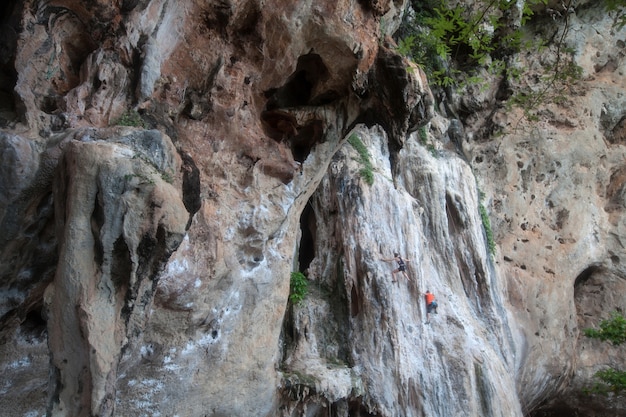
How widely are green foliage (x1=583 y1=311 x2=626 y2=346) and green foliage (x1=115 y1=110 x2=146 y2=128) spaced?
1097 centimetres

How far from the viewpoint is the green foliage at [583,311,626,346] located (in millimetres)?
10742

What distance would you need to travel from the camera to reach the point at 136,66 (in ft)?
15.7

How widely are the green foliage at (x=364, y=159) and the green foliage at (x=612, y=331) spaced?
659 cm

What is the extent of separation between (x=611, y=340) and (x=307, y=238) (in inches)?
294

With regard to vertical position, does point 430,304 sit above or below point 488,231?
below

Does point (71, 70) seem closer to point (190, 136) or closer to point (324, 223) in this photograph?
point (190, 136)

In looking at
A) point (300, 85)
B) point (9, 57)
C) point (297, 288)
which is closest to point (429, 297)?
point (297, 288)

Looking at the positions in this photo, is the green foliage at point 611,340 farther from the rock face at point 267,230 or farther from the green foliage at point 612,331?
the rock face at point 267,230

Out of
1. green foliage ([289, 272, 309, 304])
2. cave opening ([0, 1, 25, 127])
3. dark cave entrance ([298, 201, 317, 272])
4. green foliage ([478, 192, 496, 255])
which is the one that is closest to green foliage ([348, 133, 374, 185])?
dark cave entrance ([298, 201, 317, 272])

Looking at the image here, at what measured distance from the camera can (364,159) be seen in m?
9.51

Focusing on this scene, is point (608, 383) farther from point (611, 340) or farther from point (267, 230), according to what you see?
point (267, 230)

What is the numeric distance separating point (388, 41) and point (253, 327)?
4334 millimetres

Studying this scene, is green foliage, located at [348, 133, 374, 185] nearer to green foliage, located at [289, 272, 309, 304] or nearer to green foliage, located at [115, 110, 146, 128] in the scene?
green foliage, located at [289, 272, 309, 304]

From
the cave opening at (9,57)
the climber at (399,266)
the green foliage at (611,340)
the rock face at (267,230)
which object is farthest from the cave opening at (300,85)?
the green foliage at (611,340)
